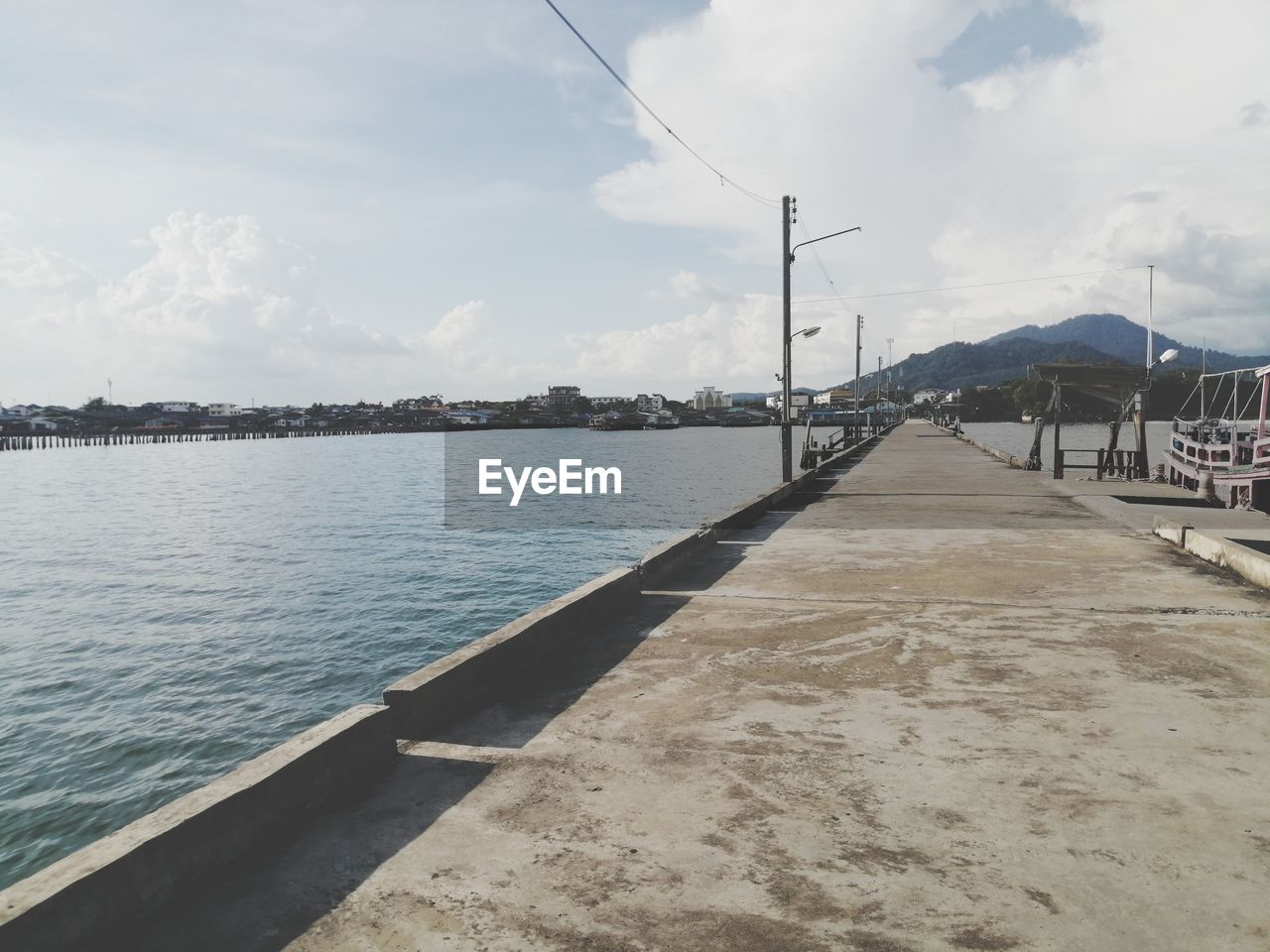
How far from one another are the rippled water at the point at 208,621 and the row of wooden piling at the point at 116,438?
107467 millimetres

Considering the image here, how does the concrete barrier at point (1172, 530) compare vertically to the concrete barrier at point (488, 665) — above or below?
above

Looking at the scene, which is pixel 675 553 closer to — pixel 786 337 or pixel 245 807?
pixel 245 807

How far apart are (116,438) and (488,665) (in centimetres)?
18145

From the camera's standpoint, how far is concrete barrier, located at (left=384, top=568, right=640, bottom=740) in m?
5.46

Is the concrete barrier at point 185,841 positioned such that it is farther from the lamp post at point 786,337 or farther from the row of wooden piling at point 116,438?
the row of wooden piling at point 116,438

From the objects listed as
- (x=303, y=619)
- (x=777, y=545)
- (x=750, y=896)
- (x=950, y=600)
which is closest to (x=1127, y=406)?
(x=777, y=545)

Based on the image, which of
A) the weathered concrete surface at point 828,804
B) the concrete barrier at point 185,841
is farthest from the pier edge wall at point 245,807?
the weathered concrete surface at point 828,804

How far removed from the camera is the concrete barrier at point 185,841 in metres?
3.10

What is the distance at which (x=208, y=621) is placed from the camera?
18.2m

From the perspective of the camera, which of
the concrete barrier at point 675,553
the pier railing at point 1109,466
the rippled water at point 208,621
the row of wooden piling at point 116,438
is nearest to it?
the concrete barrier at point 675,553

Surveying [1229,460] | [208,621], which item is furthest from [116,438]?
[1229,460]

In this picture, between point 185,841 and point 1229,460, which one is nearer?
A: point 185,841

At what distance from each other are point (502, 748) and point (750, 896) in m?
2.13

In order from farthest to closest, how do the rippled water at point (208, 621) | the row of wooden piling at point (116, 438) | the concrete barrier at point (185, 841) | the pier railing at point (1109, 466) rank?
the row of wooden piling at point (116, 438)
the pier railing at point (1109, 466)
the rippled water at point (208, 621)
the concrete barrier at point (185, 841)
